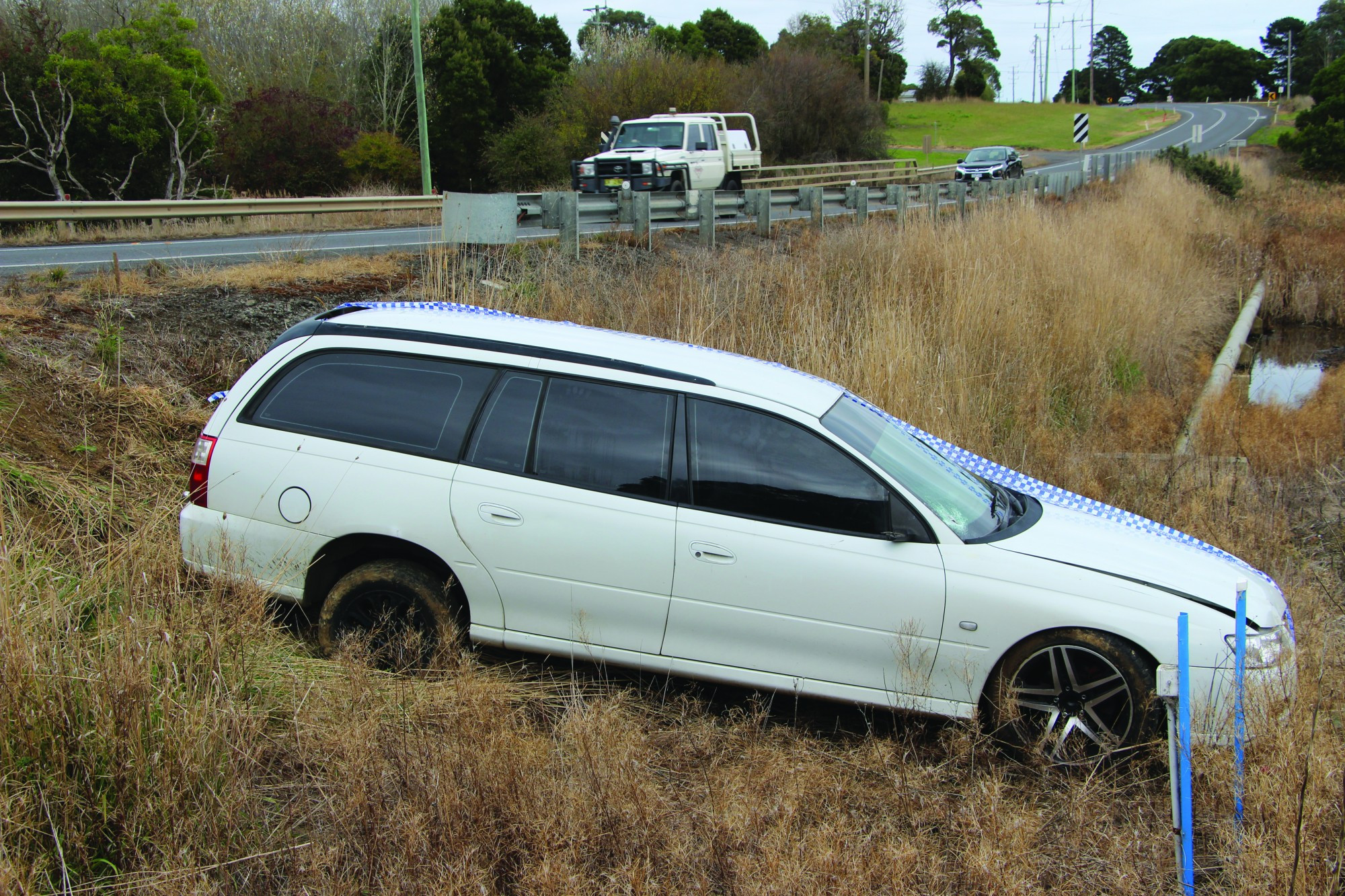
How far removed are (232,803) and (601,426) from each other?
2111mm

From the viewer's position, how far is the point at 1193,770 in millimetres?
3904

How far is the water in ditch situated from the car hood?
10.4 meters

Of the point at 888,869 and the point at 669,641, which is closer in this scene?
the point at 888,869

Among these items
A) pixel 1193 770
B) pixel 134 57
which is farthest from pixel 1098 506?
pixel 134 57

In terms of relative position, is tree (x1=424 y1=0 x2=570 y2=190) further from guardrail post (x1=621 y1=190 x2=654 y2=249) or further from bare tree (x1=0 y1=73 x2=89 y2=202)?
guardrail post (x1=621 y1=190 x2=654 y2=249)

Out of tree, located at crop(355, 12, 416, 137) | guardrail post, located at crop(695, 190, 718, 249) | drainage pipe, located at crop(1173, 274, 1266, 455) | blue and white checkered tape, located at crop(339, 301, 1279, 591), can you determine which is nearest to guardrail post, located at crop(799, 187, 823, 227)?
guardrail post, located at crop(695, 190, 718, 249)

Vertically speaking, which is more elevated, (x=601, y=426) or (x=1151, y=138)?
(x=1151, y=138)

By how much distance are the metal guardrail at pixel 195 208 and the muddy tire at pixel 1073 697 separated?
1030 centimetres

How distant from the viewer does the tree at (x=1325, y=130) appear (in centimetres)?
4684

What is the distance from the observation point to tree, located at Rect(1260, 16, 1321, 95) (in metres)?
107

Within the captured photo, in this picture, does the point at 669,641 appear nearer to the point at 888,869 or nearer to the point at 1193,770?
the point at 888,869

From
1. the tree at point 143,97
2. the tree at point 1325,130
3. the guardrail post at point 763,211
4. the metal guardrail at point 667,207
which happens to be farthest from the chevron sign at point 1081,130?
the tree at point 143,97

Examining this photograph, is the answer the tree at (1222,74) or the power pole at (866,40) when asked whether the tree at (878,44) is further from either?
the tree at (1222,74)

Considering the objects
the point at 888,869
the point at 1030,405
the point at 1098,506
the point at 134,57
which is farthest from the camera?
the point at 134,57
